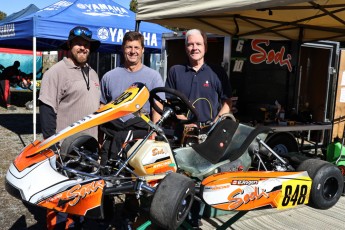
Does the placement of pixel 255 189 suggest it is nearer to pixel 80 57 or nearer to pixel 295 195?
pixel 295 195

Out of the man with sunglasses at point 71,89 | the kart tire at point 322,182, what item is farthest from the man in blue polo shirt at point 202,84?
the kart tire at point 322,182

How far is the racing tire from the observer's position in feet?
17.9

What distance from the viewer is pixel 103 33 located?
6.85 metres

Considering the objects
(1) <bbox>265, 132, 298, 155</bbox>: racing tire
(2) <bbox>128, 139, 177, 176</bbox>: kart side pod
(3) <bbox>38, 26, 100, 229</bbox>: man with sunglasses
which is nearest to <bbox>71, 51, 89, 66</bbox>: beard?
(3) <bbox>38, 26, 100, 229</bbox>: man with sunglasses

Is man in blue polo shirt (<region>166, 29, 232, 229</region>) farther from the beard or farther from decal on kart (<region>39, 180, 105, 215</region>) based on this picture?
decal on kart (<region>39, 180, 105, 215</region>)

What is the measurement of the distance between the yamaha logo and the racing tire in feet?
11.8

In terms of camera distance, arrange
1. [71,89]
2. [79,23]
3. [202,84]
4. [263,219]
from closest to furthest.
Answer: [71,89] → [202,84] → [263,219] → [79,23]

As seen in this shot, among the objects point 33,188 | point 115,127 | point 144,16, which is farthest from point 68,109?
point 144,16

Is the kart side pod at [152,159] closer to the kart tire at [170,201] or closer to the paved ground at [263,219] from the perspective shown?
the kart tire at [170,201]

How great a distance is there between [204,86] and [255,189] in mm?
1286

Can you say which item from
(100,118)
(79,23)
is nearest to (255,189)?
(100,118)

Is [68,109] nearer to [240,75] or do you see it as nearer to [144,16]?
[144,16]

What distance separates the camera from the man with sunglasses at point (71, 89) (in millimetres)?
2721

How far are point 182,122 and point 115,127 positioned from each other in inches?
22.1
